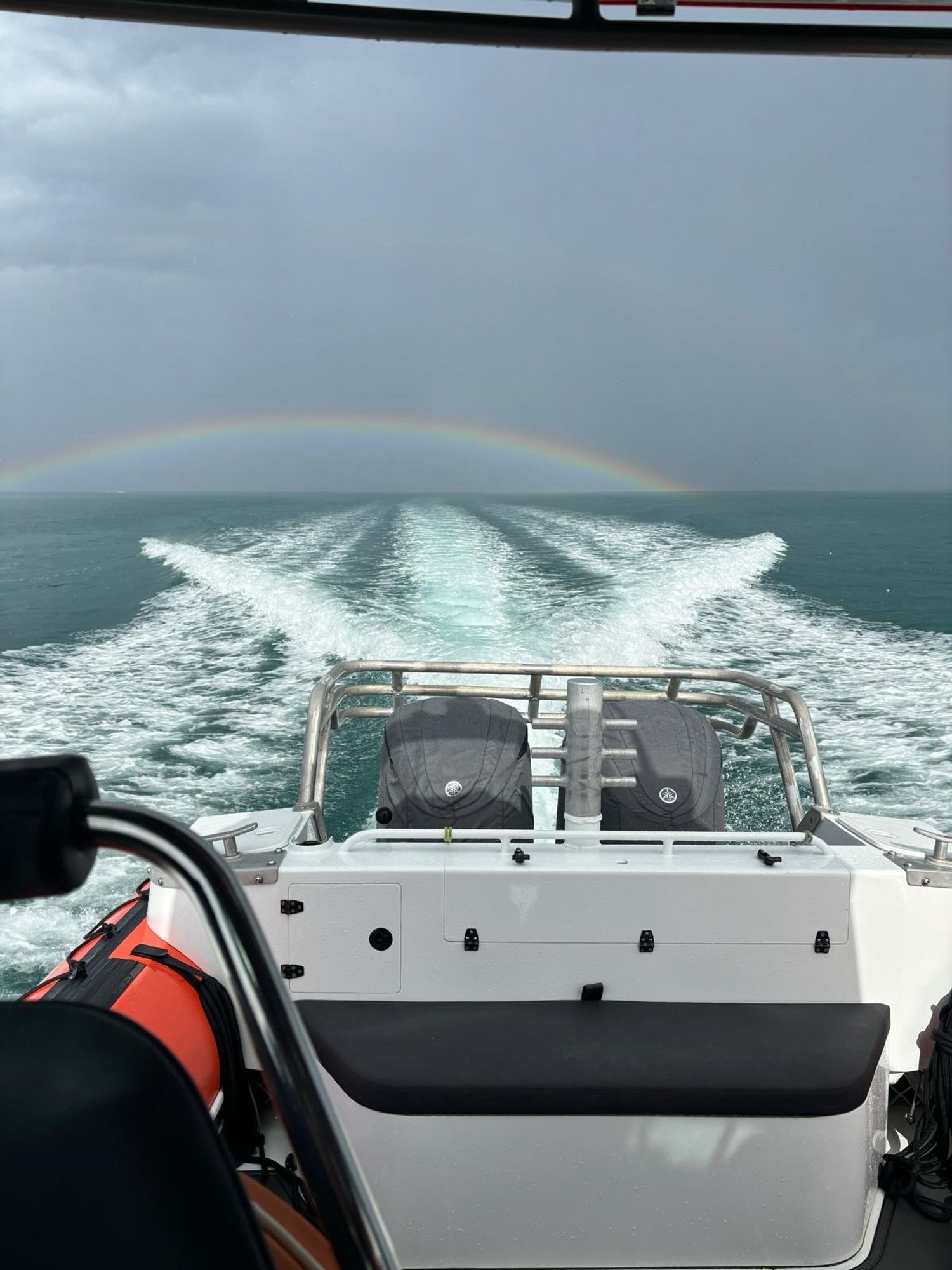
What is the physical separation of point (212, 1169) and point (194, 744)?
4748mm

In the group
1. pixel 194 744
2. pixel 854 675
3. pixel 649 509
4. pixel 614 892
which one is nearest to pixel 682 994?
pixel 614 892

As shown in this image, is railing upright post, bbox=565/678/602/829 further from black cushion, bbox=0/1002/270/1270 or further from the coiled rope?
black cushion, bbox=0/1002/270/1270

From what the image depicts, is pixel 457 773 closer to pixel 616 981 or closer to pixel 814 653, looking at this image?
pixel 616 981

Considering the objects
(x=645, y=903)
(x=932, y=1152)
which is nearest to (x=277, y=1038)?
(x=645, y=903)

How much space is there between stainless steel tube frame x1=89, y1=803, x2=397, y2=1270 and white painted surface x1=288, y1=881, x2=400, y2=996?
112cm

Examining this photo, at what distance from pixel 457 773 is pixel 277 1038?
154 cm

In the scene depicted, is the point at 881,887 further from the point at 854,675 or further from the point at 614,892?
the point at 854,675

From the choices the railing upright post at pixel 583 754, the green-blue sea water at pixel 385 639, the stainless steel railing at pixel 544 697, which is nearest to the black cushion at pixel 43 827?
the railing upright post at pixel 583 754

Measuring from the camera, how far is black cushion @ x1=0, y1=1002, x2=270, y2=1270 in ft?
1.90

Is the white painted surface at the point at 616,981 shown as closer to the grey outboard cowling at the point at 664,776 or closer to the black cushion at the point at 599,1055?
the black cushion at the point at 599,1055

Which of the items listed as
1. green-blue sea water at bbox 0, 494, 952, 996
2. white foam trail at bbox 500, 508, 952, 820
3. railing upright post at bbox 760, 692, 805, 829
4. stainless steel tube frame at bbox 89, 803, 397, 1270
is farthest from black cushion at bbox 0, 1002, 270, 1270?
white foam trail at bbox 500, 508, 952, 820

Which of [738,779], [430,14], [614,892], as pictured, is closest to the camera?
[430,14]

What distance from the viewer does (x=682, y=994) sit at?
1669 mm

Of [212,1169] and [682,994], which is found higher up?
[212,1169]
